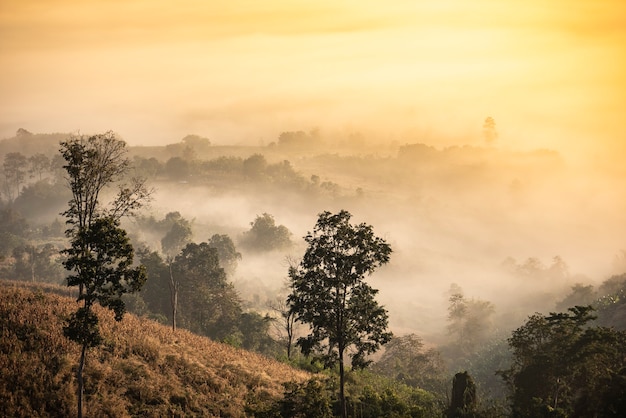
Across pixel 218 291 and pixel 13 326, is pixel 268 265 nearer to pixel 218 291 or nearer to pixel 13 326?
pixel 218 291

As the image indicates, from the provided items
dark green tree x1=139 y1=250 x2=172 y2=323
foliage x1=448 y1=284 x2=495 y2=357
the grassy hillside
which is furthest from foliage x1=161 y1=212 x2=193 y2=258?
the grassy hillside

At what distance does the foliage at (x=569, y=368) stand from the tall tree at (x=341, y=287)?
49.2 feet

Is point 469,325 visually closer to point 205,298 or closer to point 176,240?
point 205,298

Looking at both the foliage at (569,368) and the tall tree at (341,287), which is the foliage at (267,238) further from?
the tall tree at (341,287)

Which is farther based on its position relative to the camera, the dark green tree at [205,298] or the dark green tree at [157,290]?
the dark green tree at [157,290]

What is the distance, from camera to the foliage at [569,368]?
3725 cm

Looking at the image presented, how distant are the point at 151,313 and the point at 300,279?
1755 inches

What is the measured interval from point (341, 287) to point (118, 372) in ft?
54.5

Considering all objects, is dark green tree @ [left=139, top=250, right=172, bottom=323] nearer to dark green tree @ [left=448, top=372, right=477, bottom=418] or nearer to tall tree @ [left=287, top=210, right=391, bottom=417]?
dark green tree @ [left=448, top=372, right=477, bottom=418]

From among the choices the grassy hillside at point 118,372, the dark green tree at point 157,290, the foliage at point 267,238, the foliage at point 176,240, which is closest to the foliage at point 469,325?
the foliage at point 267,238

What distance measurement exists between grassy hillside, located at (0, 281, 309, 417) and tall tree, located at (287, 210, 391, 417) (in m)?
7.88

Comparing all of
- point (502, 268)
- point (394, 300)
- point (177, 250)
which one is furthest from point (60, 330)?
point (502, 268)

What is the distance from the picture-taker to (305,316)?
34.8 m

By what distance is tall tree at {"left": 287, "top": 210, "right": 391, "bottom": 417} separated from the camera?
34.3m
